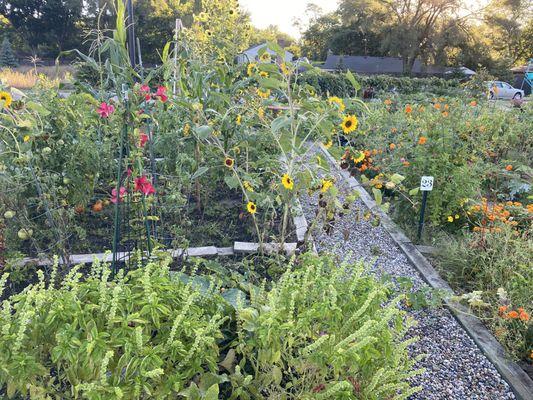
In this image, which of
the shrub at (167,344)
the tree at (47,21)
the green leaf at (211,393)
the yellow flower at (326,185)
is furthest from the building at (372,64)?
the green leaf at (211,393)

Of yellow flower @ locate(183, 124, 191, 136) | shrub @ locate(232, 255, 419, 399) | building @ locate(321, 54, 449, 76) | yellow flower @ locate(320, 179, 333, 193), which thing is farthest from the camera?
building @ locate(321, 54, 449, 76)

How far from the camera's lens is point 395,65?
31.6 m

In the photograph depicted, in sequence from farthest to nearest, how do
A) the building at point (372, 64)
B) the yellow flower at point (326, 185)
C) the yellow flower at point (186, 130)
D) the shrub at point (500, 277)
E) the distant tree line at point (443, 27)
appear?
1. the building at point (372, 64)
2. the distant tree line at point (443, 27)
3. the yellow flower at point (186, 130)
4. the yellow flower at point (326, 185)
5. the shrub at point (500, 277)

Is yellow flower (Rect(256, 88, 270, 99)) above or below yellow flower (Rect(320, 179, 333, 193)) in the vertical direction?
above

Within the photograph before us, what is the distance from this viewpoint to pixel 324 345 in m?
1.23

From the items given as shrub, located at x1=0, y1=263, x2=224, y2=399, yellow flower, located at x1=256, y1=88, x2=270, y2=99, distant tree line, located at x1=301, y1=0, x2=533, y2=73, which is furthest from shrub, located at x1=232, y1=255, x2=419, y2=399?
distant tree line, located at x1=301, y1=0, x2=533, y2=73

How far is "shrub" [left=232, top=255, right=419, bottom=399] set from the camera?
46.6 inches

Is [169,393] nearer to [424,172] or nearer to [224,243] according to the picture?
[224,243]

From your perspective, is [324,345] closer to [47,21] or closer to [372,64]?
[372,64]

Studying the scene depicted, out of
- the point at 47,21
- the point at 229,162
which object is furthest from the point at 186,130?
the point at 47,21

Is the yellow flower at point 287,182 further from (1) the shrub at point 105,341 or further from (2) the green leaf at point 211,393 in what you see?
(2) the green leaf at point 211,393

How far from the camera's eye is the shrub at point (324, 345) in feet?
3.88

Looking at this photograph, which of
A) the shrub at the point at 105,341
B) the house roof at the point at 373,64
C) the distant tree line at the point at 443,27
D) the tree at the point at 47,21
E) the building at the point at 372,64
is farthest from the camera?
the tree at the point at 47,21

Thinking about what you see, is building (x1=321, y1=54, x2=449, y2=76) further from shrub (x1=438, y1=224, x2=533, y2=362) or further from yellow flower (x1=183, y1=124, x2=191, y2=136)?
shrub (x1=438, y1=224, x2=533, y2=362)
